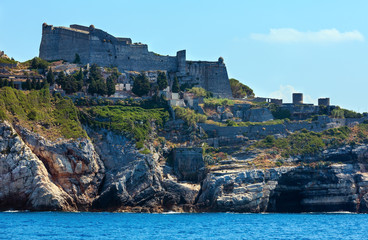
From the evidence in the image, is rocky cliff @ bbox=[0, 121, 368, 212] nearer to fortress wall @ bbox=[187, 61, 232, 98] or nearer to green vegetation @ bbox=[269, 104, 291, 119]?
green vegetation @ bbox=[269, 104, 291, 119]

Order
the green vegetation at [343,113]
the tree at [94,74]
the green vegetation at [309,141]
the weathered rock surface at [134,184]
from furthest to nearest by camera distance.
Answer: the green vegetation at [343,113]
the tree at [94,74]
the green vegetation at [309,141]
the weathered rock surface at [134,184]

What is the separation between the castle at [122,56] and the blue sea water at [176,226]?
28913mm

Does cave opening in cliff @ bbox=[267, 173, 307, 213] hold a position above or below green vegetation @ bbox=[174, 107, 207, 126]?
below

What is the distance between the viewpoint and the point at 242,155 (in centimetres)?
8769

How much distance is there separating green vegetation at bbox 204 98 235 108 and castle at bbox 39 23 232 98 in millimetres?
3180

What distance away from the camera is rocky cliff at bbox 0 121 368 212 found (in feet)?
246

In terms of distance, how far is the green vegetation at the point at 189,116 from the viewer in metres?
91.8

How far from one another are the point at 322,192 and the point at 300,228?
54.3 ft

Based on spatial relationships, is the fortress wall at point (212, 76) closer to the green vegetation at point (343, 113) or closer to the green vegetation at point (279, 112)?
the green vegetation at point (279, 112)

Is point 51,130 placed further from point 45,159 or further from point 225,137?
point 225,137

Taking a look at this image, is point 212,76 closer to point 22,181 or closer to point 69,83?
point 69,83

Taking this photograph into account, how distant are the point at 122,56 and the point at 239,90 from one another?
18323mm

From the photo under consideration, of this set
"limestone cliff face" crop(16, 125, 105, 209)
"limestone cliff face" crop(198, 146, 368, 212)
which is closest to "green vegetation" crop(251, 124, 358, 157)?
"limestone cliff face" crop(198, 146, 368, 212)

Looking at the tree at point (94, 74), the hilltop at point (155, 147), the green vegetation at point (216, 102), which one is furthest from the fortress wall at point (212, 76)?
the tree at point (94, 74)
